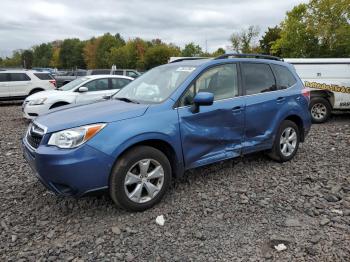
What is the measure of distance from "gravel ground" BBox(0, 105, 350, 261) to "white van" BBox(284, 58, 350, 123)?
16.5ft

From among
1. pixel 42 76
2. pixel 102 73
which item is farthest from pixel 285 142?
pixel 102 73

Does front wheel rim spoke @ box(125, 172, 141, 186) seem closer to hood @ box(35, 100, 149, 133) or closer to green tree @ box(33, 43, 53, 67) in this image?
hood @ box(35, 100, 149, 133)

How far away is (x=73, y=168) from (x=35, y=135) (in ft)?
2.56

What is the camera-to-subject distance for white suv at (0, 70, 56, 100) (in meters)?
16.0

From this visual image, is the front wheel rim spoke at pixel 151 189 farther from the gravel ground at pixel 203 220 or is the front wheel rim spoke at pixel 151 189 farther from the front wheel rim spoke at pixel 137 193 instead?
the gravel ground at pixel 203 220

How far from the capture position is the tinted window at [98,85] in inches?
429

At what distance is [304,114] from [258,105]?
1299mm

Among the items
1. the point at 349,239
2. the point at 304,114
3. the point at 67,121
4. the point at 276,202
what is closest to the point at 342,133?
the point at 304,114

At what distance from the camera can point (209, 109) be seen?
471 cm

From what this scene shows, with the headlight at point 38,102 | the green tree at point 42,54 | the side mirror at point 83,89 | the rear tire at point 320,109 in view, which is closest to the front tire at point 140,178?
the side mirror at point 83,89

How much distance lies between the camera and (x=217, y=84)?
16.3ft

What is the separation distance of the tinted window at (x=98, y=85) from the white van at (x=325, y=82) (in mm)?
5444

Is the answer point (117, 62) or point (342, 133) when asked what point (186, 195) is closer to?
point (342, 133)

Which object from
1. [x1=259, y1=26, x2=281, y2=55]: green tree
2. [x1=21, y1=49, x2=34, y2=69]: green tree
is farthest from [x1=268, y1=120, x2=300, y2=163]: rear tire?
[x1=21, y1=49, x2=34, y2=69]: green tree
